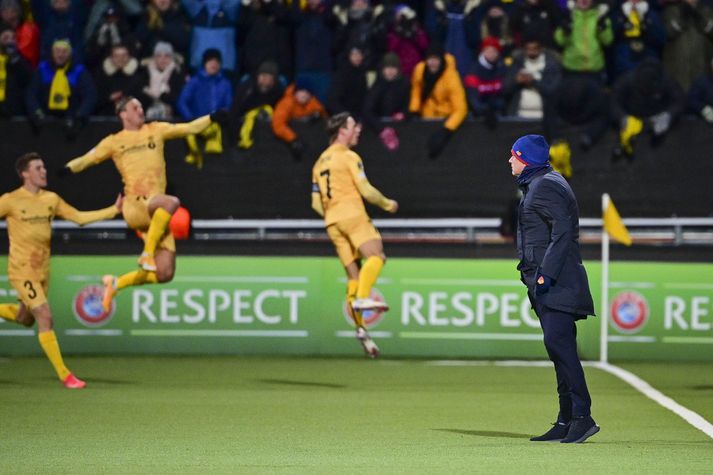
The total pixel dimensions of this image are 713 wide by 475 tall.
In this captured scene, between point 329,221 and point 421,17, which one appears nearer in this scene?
point 329,221

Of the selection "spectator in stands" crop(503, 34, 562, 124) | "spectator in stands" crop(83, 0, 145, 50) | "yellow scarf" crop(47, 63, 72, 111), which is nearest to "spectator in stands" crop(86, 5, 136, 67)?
"spectator in stands" crop(83, 0, 145, 50)

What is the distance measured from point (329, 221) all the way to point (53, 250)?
15.0 ft

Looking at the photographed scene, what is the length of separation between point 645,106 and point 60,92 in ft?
24.8

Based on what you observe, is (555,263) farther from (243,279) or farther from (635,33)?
(635,33)

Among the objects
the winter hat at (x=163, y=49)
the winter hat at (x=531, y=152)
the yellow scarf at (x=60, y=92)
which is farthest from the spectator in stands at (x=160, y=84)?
the winter hat at (x=531, y=152)

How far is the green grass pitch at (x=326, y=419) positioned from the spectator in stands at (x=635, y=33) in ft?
14.6

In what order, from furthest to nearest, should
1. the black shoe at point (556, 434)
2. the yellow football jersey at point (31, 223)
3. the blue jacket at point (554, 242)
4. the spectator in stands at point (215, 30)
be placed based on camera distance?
the spectator in stands at point (215, 30), the yellow football jersey at point (31, 223), the black shoe at point (556, 434), the blue jacket at point (554, 242)

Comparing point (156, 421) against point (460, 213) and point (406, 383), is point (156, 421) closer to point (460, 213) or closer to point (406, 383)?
point (406, 383)

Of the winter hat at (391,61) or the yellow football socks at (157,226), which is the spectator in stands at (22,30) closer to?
the winter hat at (391,61)

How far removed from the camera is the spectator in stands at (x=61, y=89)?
18859 millimetres

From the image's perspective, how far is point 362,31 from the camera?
19625mm

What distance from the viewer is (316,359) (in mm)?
17547

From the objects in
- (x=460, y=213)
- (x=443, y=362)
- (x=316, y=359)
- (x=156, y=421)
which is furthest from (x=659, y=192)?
(x=156, y=421)

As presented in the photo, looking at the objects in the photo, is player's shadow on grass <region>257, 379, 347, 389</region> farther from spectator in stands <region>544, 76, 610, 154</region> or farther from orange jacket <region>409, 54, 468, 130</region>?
spectator in stands <region>544, 76, 610, 154</region>
